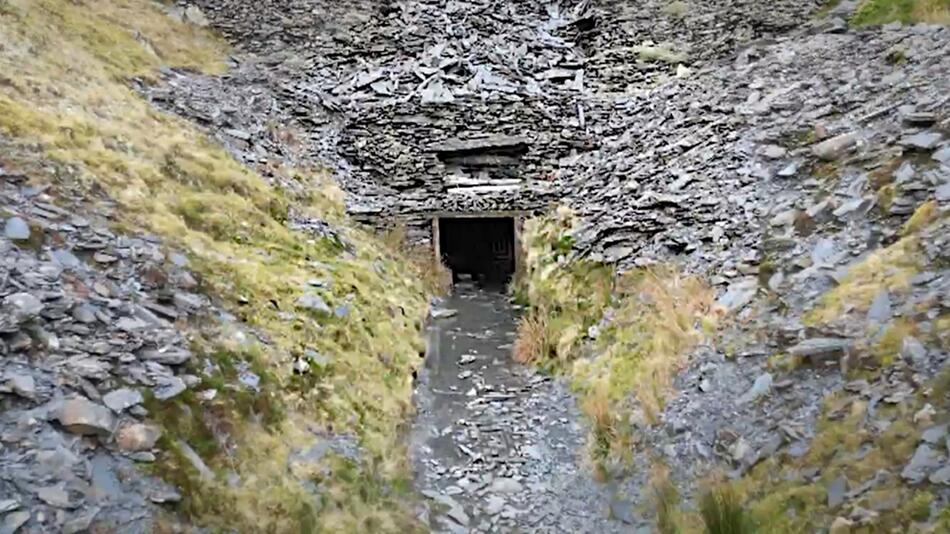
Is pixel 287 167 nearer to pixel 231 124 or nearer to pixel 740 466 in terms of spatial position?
pixel 231 124

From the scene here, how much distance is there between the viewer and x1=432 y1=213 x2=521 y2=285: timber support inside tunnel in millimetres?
19391

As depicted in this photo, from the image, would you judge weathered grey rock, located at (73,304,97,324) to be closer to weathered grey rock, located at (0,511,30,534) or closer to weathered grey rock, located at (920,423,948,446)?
weathered grey rock, located at (0,511,30,534)

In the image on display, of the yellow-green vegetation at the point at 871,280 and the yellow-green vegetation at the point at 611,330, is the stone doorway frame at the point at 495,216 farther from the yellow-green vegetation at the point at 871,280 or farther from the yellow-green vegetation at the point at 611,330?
the yellow-green vegetation at the point at 871,280

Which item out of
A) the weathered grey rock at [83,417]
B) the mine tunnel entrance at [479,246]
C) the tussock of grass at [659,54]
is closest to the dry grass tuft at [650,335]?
the weathered grey rock at [83,417]

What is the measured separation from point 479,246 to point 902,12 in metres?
10.9

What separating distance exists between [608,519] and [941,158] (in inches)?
214

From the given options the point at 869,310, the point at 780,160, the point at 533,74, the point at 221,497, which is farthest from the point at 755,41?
the point at 221,497

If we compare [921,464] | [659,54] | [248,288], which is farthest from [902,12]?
[248,288]

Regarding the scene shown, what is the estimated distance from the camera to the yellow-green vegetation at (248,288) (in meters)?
6.73

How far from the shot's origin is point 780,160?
11.4 meters

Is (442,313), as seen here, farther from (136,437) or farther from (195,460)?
(136,437)

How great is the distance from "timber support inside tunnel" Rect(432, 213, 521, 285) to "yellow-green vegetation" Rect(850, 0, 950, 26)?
895cm

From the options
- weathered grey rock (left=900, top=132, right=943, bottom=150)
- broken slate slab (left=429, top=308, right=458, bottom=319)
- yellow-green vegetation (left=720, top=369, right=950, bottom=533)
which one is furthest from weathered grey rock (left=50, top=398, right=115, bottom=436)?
weathered grey rock (left=900, top=132, right=943, bottom=150)

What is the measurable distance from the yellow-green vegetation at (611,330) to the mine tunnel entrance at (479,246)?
5.37 meters
